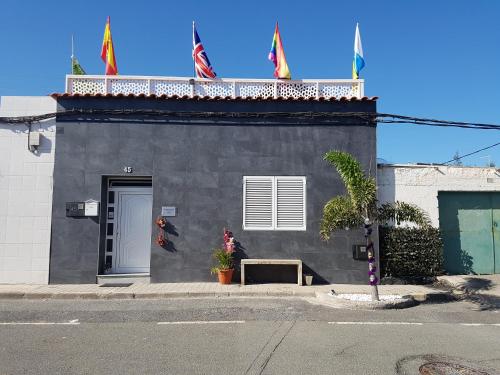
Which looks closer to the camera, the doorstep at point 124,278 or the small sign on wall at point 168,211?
the doorstep at point 124,278

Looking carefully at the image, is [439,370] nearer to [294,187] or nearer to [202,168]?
[294,187]

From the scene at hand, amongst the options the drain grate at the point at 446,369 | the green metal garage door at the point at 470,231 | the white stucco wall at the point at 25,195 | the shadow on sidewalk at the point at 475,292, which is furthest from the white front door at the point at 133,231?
the drain grate at the point at 446,369

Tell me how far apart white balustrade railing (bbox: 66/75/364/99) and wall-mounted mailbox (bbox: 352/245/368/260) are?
4127mm

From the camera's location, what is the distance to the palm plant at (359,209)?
9.42 metres

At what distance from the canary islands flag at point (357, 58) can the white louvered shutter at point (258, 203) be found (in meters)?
4.12

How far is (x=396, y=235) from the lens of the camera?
12031mm

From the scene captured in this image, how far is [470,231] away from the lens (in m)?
12.9

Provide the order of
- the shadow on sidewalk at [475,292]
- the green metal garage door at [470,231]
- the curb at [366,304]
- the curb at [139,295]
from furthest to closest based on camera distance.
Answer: the green metal garage door at [470,231]
the curb at [139,295]
the shadow on sidewalk at [475,292]
the curb at [366,304]

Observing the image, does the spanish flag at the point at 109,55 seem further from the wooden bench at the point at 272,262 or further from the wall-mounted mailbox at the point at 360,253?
the wall-mounted mailbox at the point at 360,253

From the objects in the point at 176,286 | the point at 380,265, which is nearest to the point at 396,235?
the point at 380,265

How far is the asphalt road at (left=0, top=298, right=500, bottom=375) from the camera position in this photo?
5348mm

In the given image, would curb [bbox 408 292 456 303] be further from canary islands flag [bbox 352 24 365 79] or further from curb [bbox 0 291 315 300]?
canary islands flag [bbox 352 24 365 79]

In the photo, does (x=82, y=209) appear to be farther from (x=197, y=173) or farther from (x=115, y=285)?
(x=197, y=173)

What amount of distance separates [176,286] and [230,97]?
5184mm
